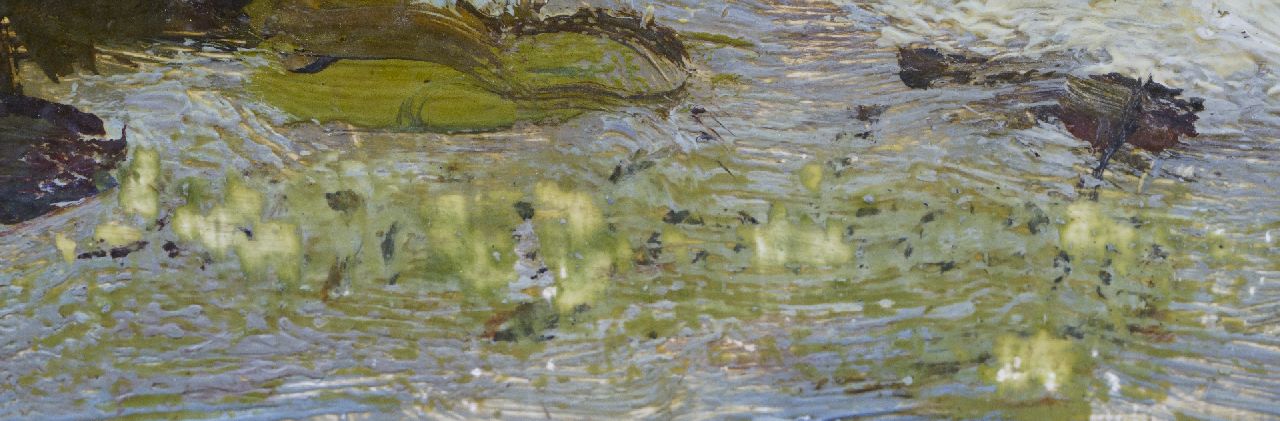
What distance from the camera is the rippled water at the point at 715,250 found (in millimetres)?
1419

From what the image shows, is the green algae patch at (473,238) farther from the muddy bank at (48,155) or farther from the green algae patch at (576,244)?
the muddy bank at (48,155)

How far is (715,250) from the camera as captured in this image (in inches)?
58.0

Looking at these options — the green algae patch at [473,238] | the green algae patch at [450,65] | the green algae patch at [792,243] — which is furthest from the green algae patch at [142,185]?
the green algae patch at [792,243]

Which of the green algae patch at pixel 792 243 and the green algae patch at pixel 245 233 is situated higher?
the green algae patch at pixel 245 233

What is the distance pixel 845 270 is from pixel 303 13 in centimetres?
114

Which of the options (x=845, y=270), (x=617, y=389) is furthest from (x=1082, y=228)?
(x=617, y=389)

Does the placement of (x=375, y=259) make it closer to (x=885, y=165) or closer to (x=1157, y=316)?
(x=885, y=165)

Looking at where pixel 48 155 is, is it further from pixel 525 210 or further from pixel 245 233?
pixel 525 210

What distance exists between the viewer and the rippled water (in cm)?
142

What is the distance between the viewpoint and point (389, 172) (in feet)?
4.87

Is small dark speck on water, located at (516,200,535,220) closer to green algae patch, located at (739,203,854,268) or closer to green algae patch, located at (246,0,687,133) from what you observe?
green algae patch, located at (246,0,687,133)

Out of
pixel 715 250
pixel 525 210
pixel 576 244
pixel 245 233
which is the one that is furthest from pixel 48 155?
pixel 715 250

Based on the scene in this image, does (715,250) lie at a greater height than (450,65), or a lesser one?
lesser

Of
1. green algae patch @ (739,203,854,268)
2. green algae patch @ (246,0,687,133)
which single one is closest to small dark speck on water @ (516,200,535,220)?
green algae patch @ (246,0,687,133)
